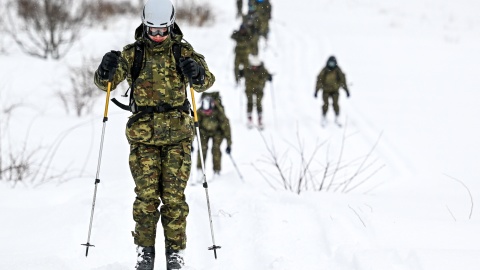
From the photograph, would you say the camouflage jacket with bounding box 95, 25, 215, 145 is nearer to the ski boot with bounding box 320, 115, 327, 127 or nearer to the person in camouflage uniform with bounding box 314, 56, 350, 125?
the person in camouflage uniform with bounding box 314, 56, 350, 125

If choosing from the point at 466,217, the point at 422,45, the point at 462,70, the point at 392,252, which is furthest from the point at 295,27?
the point at 392,252

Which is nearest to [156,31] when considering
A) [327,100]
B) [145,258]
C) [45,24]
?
[145,258]

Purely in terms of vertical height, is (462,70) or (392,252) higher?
(462,70)

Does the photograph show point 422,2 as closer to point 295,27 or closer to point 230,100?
point 295,27

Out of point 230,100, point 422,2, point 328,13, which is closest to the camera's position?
point 230,100

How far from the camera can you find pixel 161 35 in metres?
4.03

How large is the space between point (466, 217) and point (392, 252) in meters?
1.89

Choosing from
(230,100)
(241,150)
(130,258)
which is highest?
(230,100)

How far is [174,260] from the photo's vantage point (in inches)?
162

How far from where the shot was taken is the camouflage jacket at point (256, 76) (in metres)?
12.8

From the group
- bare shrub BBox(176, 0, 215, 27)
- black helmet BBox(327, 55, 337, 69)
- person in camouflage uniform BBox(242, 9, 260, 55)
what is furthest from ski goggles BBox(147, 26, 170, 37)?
bare shrub BBox(176, 0, 215, 27)

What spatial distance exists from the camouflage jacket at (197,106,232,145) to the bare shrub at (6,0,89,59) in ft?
30.5

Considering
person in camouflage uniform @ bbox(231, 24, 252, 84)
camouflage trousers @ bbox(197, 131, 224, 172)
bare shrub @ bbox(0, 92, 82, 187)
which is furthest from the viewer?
person in camouflage uniform @ bbox(231, 24, 252, 84)

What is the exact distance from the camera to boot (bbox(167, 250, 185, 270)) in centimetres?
409
